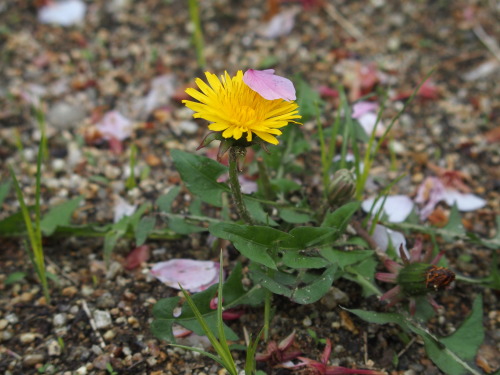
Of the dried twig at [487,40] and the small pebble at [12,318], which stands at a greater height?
the dried twig at [487,40]

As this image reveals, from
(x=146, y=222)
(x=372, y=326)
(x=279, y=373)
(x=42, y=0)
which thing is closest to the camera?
(x=279, y=373)

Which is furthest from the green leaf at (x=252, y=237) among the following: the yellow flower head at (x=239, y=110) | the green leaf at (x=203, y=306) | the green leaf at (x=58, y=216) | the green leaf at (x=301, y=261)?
the green leaf at (x=58, y=216)

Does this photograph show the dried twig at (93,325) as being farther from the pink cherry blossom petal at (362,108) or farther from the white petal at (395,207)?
the pink cherry blossom petal at (362,108)

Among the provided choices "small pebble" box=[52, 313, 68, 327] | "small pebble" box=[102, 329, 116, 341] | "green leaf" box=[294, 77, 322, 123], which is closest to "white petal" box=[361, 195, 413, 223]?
"green leaf" box=[294, 77, 322, 123]

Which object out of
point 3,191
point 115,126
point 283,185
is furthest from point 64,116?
point 283,185

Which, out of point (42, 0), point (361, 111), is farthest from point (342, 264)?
point (42, 0)

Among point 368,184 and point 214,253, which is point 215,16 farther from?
point 214,253

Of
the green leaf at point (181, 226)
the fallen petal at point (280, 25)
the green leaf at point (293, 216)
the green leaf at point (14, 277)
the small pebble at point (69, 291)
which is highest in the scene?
the fallen petal at point (280, 25)

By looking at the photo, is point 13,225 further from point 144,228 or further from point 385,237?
point 385,237
